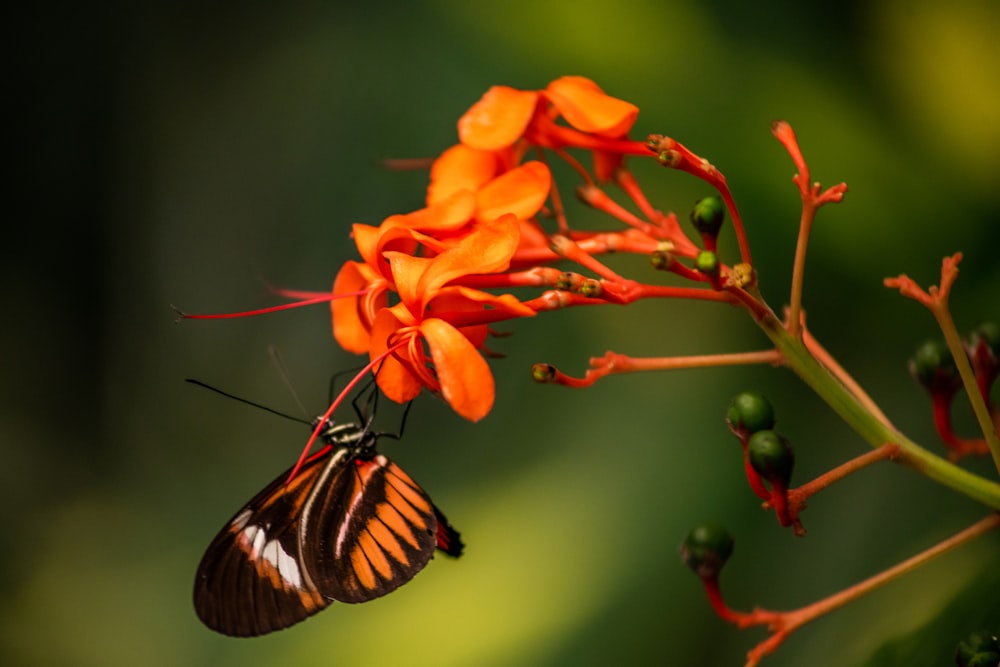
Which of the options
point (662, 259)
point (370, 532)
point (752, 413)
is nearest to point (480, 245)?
point (662, 259)

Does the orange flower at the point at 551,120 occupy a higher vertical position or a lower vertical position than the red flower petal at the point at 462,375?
higher

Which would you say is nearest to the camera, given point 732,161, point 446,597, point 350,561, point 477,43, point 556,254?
point 556,254

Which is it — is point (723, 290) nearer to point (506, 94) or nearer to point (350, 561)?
point (506, 94)

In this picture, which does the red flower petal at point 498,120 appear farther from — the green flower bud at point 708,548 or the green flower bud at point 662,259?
the green flower bud at point 708,548

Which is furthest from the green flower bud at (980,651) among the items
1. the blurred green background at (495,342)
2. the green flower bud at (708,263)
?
the green flower bud at (708,263)

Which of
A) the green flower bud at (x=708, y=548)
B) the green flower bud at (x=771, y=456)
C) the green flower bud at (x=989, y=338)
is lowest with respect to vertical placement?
the green flower bud at (x=708, y=548)

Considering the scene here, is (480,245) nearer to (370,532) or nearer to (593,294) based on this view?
(593,294)

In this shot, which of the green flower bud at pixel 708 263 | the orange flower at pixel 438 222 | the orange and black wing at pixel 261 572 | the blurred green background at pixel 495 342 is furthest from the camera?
the blurred green background at pixel 495 342

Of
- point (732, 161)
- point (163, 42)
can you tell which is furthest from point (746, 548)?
point (163, 42)
